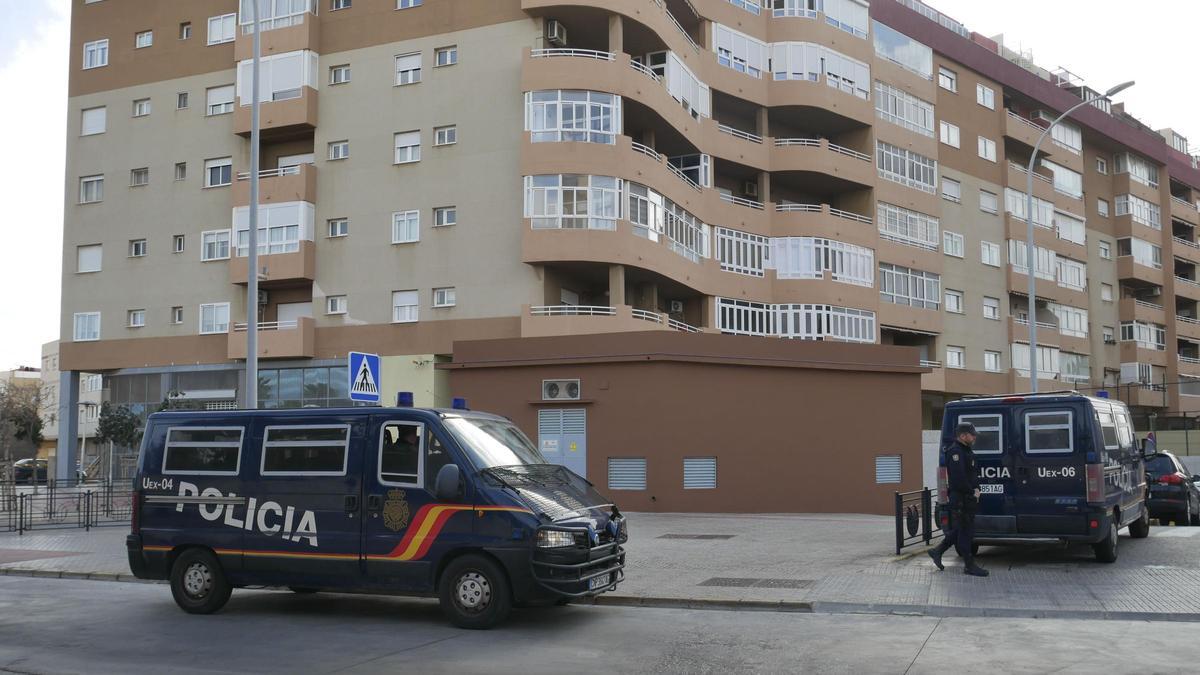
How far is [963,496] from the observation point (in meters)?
12.9

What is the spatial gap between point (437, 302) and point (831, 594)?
24.3 metres

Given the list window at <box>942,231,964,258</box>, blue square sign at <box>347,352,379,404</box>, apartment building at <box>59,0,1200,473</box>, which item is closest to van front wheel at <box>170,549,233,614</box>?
blue square sign at <box>347,352,379,404</box>

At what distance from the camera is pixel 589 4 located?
3294 centimetres

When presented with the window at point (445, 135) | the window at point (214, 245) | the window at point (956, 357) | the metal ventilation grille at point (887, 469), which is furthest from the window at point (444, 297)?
the window at point (956, 357)

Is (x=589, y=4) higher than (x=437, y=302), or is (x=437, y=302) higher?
(x=589, y=4)

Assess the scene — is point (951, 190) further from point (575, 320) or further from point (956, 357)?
point (575, 320)

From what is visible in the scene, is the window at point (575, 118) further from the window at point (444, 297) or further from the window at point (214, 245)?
the window at point (214, 245)

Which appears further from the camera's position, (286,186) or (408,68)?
(286,186)

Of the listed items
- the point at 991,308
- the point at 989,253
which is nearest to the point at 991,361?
the point at 991,308

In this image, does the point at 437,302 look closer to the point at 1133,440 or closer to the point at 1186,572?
the point at 1133,440

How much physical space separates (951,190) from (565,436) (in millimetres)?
28473

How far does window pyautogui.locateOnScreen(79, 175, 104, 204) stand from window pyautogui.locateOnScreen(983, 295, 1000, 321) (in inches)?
1503

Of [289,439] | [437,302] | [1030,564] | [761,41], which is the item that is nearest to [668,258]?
[437,302]

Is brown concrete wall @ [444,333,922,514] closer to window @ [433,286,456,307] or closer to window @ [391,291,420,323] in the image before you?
window @ [433,286,456,307]
